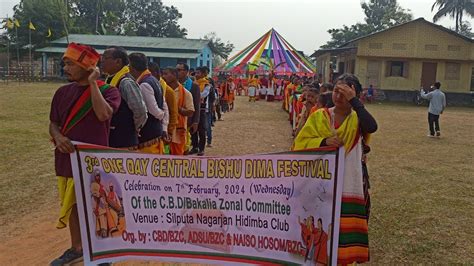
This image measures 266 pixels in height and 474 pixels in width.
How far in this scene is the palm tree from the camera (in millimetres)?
40594

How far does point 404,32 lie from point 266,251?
96.8 ft

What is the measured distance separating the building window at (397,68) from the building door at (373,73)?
72 centimetres

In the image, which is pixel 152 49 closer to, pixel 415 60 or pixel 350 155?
pixel 415 60

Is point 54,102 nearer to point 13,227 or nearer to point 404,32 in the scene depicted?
point 13,227

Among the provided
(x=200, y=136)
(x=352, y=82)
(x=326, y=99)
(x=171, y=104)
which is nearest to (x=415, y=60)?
(x=200, y=136)

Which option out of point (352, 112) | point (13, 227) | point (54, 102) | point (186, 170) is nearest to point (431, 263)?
point (352, 112)

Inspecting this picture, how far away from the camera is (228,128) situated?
13.6 m

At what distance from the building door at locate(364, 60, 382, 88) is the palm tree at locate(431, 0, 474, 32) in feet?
52.7

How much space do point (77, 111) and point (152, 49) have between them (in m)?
37.6

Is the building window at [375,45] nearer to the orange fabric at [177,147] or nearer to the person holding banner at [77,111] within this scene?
the orange fabric at [177,147]

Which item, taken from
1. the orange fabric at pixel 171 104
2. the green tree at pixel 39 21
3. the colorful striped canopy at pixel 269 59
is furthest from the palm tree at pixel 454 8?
the orange fabric at pixel 171 104

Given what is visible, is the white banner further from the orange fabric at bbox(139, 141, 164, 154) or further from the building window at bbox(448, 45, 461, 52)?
the building window at bbox(448, 45, 461, 52)

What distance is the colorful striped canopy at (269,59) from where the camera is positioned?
27.5 m

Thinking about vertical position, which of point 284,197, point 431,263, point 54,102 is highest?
point 54,102
